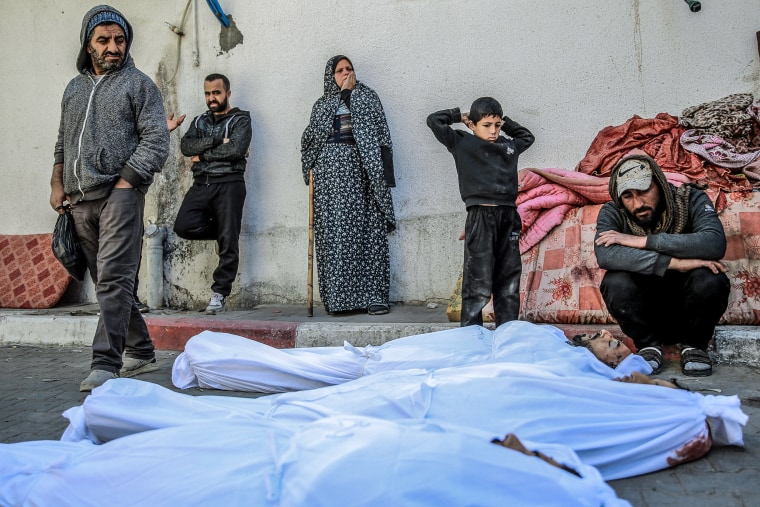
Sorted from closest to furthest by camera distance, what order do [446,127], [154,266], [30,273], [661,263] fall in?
[661,263] → [446,127] → [154,266] → [30,273]

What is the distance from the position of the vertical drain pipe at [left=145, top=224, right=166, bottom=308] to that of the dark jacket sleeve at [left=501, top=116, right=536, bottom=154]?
3.51 meters

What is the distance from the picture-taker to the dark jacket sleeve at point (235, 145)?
5.97 m

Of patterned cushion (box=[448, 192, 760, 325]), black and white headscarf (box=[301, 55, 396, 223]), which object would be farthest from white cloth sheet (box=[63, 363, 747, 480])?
black and white headscarf (box=[301, 55, 396, 223])

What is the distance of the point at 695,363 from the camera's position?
3.70m

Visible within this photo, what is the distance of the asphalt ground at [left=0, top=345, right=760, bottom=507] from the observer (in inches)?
82.7

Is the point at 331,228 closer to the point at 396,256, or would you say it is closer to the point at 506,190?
the point at 396,256

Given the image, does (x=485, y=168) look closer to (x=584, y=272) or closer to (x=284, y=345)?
(x=584, y=272)

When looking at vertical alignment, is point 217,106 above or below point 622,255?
above

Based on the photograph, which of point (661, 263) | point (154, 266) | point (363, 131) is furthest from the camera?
point (154, 266)

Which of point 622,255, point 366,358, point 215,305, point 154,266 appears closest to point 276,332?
point 215,305

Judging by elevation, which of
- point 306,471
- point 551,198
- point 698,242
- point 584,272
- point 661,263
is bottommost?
point 306,471

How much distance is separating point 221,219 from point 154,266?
3.54 ft

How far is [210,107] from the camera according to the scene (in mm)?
6234

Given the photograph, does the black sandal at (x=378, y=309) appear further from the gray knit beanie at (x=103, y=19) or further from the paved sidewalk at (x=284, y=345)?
the gray knit beanie at (x=103, y=19)
